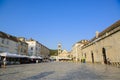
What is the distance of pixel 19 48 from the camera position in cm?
5803

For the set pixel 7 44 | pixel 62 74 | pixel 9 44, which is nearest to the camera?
pixel 62 74

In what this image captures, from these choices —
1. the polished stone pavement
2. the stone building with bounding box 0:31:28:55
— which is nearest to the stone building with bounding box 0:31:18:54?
the stone building with bounding box 0:31:28:55

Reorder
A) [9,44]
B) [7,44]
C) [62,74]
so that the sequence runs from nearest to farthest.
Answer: [62,74]
[7,44]
[9,44]

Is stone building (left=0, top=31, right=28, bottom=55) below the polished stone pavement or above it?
above

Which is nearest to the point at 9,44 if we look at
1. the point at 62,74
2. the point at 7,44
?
the point at 7,44

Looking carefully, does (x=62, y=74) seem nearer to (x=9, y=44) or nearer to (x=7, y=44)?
(x=7, y=44)

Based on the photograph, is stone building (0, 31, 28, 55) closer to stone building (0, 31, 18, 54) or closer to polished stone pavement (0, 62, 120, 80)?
stone building (0, 31, 18, 54)

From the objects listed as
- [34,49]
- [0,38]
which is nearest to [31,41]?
[34,49]

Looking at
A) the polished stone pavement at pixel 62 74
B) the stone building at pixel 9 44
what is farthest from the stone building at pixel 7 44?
the polished stone pavement at pixel 62 74

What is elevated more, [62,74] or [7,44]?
[7,44]

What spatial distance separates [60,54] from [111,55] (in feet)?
311

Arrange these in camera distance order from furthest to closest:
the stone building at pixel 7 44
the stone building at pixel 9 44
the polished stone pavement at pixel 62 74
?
the stone building at pixel 9 44 < the stone building at pixel 7 44 < the polished stone pavement at pixel 62 74

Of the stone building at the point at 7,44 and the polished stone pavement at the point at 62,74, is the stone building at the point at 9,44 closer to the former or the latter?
the stone building at the point at 7,44

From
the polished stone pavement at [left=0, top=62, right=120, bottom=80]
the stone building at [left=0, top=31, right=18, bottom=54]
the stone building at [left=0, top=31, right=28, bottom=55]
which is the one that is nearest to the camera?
the polished stone pavement at [left=0, top=62, right=120, bottom=80]
